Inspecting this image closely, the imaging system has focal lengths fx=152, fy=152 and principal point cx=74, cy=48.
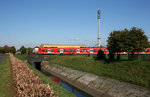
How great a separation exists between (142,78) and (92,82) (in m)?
7.19

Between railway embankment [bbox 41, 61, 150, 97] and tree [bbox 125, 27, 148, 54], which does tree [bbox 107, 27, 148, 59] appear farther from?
railway embankment [bbox 41, 61, 150, 97]

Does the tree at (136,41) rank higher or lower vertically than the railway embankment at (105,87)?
higher

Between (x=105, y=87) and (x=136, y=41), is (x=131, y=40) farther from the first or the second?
(x=105, y=87)

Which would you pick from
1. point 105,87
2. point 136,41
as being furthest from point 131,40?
point 105,87

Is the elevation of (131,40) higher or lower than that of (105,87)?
higher

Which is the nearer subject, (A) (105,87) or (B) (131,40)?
(A) (105,87)

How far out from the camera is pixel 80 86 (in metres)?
23.2

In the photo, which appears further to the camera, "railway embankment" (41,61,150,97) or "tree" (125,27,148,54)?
"tree" (125,27,148,54)

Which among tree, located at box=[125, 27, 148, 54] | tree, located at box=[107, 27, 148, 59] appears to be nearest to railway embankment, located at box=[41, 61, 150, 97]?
tree, located at box=[107, 27, 148, 59]

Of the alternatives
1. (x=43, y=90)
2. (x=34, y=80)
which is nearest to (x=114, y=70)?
(x=34, y=80)

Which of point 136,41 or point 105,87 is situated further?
point 136,41

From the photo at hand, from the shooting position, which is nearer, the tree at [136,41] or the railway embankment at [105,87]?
the railway embankment at [105,87]

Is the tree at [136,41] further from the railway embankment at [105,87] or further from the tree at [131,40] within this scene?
the railway embankment at [105,87]

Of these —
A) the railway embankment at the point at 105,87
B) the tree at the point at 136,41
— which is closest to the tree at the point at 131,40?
the tree at the point at 136,41
